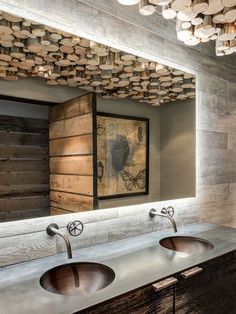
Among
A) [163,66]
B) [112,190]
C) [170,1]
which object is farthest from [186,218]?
[170,1]

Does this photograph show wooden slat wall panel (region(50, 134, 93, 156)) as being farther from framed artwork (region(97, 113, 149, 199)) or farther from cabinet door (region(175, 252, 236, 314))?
cabinet door (region(175, 252, 236, 314))

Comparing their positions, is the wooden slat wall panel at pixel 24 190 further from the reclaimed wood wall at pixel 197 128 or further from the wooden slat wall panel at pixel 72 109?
the wooden slat wall panel at pixel 72 109

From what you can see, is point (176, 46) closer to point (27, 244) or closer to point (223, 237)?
point (223, 237)

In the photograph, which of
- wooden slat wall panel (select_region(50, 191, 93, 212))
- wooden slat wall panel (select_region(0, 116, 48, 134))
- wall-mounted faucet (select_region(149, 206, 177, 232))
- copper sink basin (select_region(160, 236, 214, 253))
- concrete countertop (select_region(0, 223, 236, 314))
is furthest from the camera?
wall-mounted faucet (select_region(149, 206, 177, 232))

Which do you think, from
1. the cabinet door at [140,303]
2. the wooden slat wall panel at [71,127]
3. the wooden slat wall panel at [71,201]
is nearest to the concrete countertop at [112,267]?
the cabinet door at [140,303]

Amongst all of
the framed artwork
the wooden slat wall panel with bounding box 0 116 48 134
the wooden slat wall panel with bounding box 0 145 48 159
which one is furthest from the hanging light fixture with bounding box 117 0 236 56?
the wooden slat wall panel with bounding box 0 145 48 159

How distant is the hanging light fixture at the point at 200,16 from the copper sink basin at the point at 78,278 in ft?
4.57

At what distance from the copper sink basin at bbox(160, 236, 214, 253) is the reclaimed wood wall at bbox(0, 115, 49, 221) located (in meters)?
0.87

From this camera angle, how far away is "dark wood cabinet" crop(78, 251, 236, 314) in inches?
42.3

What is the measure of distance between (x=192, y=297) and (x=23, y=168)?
1105mm

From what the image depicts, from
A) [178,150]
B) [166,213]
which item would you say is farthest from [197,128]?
[166,213]

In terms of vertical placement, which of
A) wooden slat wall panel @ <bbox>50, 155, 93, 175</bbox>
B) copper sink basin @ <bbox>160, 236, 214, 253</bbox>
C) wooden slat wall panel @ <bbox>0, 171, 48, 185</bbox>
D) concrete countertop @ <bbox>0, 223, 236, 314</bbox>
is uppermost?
wooden slat wall panel @ <bbox>50, 155, 93, 175</bbox>

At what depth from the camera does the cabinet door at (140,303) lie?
1014mm

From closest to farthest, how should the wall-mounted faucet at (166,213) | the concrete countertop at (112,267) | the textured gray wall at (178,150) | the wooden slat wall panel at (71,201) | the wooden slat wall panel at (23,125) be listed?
the concrete countertop at (112,267)
the wooden slat wall panel at (23,125)
the wooden slat wall panel at (71,201)
the wall-mounted faucet at (166,213)
the textured gray wall at (178,150)
